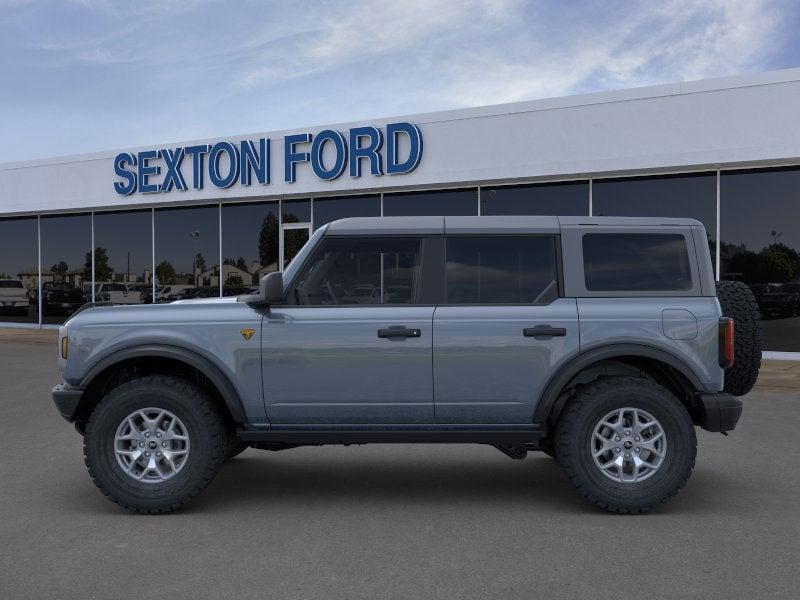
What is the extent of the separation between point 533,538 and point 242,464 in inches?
114

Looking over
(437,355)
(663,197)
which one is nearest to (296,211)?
(663,197)

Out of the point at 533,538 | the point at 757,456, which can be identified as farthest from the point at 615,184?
the point at 533,538

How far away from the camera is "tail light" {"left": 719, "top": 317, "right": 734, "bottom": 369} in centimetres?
525

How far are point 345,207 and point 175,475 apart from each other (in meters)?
13.9

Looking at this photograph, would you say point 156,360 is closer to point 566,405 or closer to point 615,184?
point 566,405

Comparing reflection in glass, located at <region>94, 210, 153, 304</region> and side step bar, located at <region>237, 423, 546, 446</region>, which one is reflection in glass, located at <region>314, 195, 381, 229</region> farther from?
side step bar, located at <region>237, 423, 546, 446</region>

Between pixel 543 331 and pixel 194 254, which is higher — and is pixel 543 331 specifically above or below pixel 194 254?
below

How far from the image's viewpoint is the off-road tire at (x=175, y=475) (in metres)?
5.20

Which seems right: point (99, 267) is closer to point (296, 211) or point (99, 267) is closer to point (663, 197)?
point (296, 211)

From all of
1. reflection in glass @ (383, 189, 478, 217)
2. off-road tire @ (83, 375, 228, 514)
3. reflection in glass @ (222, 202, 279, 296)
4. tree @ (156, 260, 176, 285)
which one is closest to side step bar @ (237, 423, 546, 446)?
off-road tire @ (83, 375, 228, 514)

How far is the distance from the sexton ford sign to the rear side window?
38.5 feet

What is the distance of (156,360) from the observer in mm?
5660

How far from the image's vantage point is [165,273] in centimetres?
2186

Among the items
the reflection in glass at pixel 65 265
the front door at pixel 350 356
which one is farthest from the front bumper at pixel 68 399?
the reflection in glass at pixel 65 265
